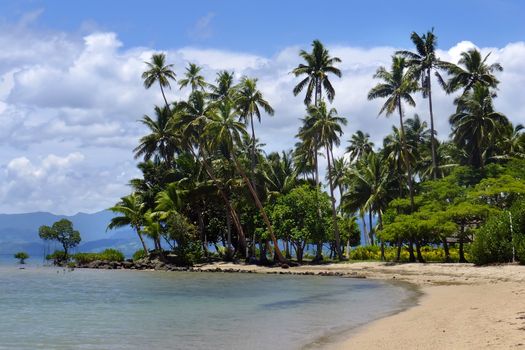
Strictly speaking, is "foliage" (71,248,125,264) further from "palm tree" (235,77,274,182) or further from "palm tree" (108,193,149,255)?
"palm tree" (235,77,274,182)

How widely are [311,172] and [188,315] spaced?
46851mm

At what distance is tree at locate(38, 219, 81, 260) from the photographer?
70.1 meters

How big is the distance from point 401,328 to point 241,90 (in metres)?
44.6

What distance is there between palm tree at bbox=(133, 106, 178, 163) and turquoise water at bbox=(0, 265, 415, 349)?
3379cm

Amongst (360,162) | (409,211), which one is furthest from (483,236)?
(360,162)

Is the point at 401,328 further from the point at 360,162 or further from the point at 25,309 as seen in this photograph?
the point at 360,162

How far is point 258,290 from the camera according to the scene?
30844 mm

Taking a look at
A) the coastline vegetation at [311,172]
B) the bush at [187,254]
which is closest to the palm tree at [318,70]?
the coastline vegetation at [311,172]

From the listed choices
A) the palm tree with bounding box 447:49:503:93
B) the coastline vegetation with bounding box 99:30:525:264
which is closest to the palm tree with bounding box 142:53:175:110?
the coastline vegetation with bounding box 99:30:525:264

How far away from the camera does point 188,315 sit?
19922mm

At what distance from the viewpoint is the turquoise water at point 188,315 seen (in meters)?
14.2

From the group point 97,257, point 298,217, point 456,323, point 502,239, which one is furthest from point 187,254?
point 456,323

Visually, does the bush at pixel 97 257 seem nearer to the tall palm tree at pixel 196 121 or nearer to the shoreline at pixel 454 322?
the tall palm tree at pixel 196 121

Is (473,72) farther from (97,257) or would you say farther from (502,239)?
(97,257)
